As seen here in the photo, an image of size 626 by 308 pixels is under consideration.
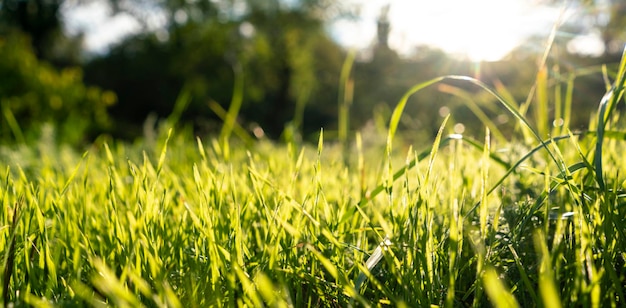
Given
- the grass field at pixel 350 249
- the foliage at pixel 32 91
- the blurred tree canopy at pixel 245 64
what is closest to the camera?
the grass field at pixel 350 249

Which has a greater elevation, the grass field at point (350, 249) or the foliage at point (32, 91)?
the grass field at point (350, 249)

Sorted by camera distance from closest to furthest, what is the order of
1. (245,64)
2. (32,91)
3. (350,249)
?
(350,249) < (32,91) < (245,64)

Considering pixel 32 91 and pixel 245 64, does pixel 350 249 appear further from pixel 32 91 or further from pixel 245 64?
pixel 245 64

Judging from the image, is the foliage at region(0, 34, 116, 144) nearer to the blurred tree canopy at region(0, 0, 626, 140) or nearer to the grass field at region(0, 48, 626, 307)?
the grass field at region(0, 48, 626, 307)

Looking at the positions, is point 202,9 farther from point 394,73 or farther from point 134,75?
point 394,73

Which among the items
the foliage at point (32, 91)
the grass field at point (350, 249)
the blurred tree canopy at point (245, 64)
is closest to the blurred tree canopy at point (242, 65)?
the blurred tree canopy at point (245, 64)

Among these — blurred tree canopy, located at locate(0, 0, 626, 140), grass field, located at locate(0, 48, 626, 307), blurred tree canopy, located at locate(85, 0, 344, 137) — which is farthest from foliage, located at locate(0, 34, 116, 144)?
blurred tree canopy, located at locate(85, 0, 344, 137)

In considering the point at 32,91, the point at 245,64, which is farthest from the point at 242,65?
the point at 32,91

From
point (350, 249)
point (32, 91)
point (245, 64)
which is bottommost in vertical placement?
point (245, 64)

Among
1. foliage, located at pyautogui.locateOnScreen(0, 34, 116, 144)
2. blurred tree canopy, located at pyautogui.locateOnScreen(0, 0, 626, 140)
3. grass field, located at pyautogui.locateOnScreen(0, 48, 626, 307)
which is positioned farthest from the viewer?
blurred tree canopy, located at pyautogui.locateOnScreen(0, 0, 626, 140)

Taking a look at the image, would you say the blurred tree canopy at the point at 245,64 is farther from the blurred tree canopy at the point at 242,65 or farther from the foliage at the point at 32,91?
the foliage at the point at 32,91

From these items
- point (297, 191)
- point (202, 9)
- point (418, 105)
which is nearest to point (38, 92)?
point (297, 191)

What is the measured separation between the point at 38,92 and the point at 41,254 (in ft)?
26.6

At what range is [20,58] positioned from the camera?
8039mm
